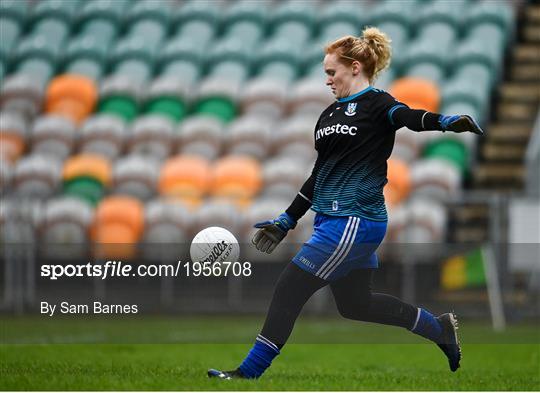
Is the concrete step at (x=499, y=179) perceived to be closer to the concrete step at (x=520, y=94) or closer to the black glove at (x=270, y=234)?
the concrete step at (x=520, y=94)

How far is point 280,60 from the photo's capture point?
2006 cm

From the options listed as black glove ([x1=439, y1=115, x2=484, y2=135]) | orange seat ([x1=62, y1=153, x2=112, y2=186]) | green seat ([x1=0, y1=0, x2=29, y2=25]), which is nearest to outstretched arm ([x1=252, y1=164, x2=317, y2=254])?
black glove ([x1=439, y1=115, x2=484, y2=135])

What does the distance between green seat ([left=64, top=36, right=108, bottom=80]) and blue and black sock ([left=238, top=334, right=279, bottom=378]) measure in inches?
551

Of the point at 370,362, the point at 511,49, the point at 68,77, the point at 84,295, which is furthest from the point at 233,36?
the point at 84,295

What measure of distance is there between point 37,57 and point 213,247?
1404cm

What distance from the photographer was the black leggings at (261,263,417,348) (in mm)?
6488

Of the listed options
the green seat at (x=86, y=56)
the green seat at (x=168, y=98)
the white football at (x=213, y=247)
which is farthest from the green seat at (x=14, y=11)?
the white football at (x=213, y=247)

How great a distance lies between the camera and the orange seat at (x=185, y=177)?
56.7 feet

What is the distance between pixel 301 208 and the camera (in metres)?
6.82

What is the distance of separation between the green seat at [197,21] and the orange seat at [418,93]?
3897 mm

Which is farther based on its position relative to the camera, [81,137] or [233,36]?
[233,36]

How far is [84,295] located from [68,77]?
12.7 m

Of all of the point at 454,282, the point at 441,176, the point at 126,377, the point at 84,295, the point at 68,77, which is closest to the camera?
the point at 126,377

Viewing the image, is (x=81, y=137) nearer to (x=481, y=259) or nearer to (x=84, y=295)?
(x=481, y=259)
